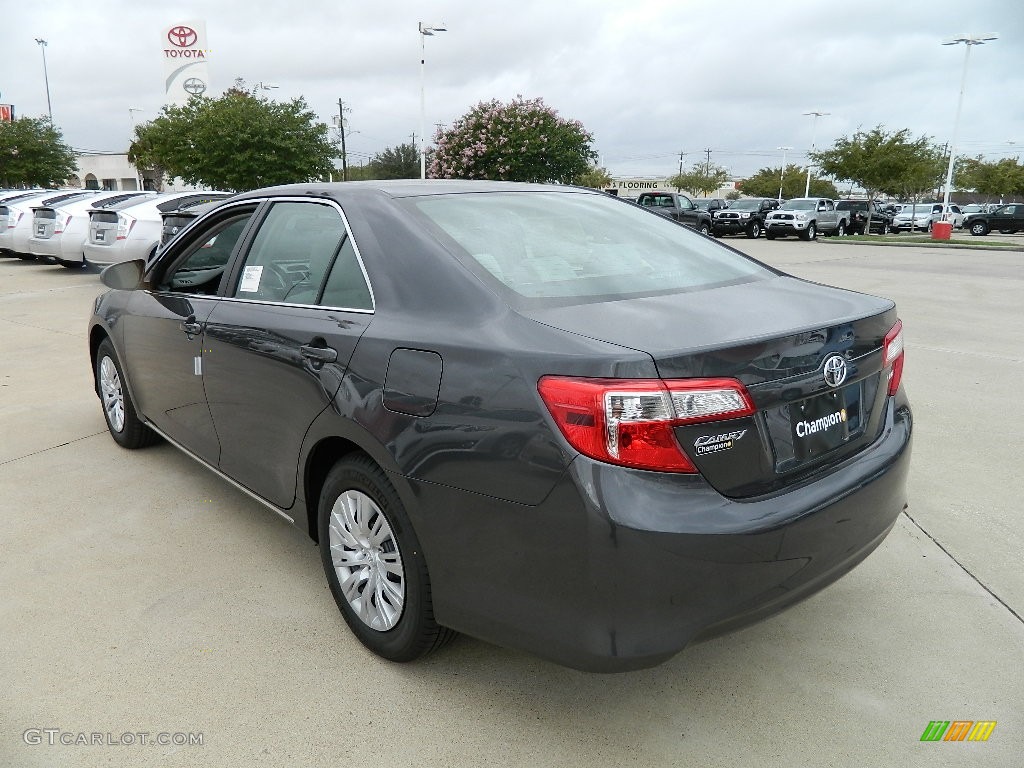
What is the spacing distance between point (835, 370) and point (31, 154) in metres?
45.3

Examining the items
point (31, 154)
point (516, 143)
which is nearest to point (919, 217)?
point (516, 143)

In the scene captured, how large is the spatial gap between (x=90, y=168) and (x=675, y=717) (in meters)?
86.4

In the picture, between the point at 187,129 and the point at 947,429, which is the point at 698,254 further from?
the point at 187,129

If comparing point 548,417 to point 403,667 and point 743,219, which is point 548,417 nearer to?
point 403,667

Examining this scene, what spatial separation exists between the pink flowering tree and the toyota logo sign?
22.7 meters

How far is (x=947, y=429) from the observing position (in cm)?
521

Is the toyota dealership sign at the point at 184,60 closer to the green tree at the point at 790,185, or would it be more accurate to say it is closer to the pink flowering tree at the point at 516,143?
the pink flowering tree at the point at 516,143

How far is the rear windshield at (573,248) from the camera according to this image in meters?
2.59

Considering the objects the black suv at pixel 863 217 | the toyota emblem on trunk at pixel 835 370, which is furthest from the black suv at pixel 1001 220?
the toyota emblem on trunk at pixel 835 370

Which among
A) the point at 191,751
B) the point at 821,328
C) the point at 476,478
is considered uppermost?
the point at 821,328

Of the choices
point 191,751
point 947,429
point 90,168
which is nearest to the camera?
point 191,751

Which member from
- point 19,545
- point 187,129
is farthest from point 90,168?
point 19,545

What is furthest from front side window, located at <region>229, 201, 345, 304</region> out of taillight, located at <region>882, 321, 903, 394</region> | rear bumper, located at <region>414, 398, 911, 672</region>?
taillight, located at <region>882, 321, 903, 394</region>

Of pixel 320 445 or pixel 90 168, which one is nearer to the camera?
pixel 320 445
